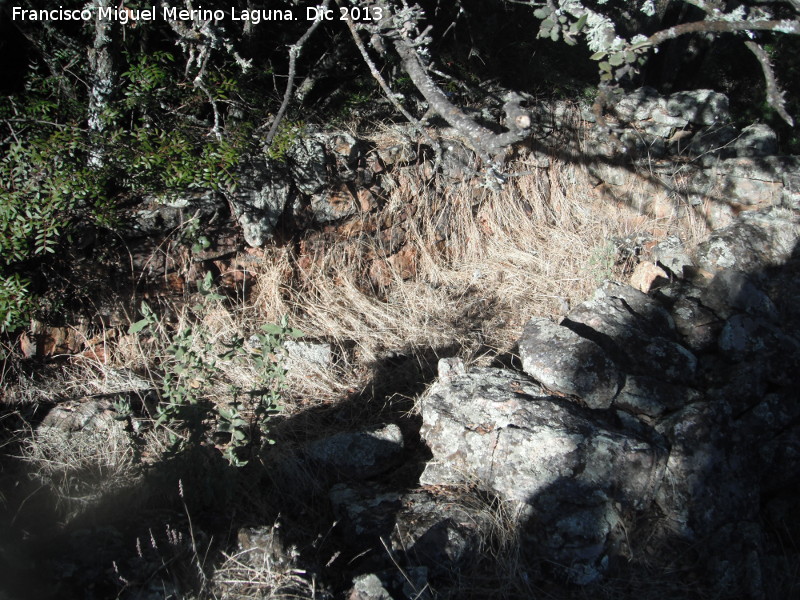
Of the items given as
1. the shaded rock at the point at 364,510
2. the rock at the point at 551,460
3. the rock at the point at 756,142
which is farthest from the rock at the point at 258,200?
the rock at the point at 756,142

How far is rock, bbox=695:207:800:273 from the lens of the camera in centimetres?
438

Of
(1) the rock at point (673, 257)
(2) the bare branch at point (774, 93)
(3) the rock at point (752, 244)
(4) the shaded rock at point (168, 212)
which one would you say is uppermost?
(2) the bare branch at point (774, 93)

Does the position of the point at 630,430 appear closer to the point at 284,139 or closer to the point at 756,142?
the point at 284,139

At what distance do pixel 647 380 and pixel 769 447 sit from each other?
66 cm

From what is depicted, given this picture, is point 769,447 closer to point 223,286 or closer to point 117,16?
point 223,286

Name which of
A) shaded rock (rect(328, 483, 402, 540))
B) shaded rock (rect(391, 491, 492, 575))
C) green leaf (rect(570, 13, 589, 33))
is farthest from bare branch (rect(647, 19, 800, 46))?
shaded rock (rect(328, 483, 402, 540))

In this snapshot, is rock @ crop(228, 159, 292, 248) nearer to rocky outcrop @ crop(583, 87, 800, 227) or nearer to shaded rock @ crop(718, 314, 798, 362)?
shaded rock @ crop(718, 314, 798, 362)

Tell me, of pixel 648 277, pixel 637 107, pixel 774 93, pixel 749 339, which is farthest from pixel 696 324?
pixel 637 107

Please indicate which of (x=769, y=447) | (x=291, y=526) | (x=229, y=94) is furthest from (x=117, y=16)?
Answer: (x=769, y=447)

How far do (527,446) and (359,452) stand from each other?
2.65 ft

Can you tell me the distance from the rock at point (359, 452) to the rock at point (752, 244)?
2569mm

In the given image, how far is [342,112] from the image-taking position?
477 cm

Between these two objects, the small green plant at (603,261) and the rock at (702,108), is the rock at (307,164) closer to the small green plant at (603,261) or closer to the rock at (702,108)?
the small green plant at (603,261)

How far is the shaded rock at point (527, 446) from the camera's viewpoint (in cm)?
268
